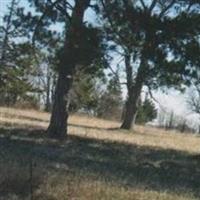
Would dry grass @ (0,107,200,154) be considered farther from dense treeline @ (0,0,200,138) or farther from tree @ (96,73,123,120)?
tree @ (96,73,123,120)

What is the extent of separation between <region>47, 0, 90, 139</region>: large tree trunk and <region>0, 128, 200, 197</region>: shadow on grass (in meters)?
0.68

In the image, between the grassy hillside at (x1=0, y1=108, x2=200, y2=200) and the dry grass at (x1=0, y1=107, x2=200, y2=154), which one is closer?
the grassy hillside at (x1=0, y1=108, x2=200, y2=200)

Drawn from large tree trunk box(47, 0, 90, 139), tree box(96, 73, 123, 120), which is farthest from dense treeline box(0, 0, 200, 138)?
tree box(96, 73, 123, 120)

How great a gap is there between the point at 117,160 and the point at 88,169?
4.59 meters

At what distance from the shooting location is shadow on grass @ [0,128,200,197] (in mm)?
19047

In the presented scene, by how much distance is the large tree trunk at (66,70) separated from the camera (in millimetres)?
28125

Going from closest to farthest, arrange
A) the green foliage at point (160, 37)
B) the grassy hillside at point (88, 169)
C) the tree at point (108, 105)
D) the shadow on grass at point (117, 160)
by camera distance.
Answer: the grassy hillside at point (88, 169) < the shadow on grass at point (117, 160) < the green foliage at point (160, 37) < the tree at point (108, 105)

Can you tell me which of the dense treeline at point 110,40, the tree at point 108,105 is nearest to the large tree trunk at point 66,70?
the dense treeline at point 110,40

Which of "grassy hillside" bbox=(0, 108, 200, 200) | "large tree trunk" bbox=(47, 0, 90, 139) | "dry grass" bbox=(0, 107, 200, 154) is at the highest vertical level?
"large tree trunk" bbox=(47, 0, 90, 139)

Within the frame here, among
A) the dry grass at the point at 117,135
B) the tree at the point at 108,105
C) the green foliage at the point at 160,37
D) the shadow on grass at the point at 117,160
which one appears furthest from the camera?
the tree at the point at 108,105

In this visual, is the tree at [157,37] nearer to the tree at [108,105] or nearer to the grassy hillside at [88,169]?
the grassy hillside at [88,169]

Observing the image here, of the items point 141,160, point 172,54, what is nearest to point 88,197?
point 141,160

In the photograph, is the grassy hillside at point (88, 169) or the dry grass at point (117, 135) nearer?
the grassy hillside at point (88, 169)

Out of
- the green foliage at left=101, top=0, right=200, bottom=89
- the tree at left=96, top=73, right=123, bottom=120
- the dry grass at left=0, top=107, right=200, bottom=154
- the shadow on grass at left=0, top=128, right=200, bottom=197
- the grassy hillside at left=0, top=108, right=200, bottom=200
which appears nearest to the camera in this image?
the grassy hillside at left=0, top=108, right=200, bottom=200
